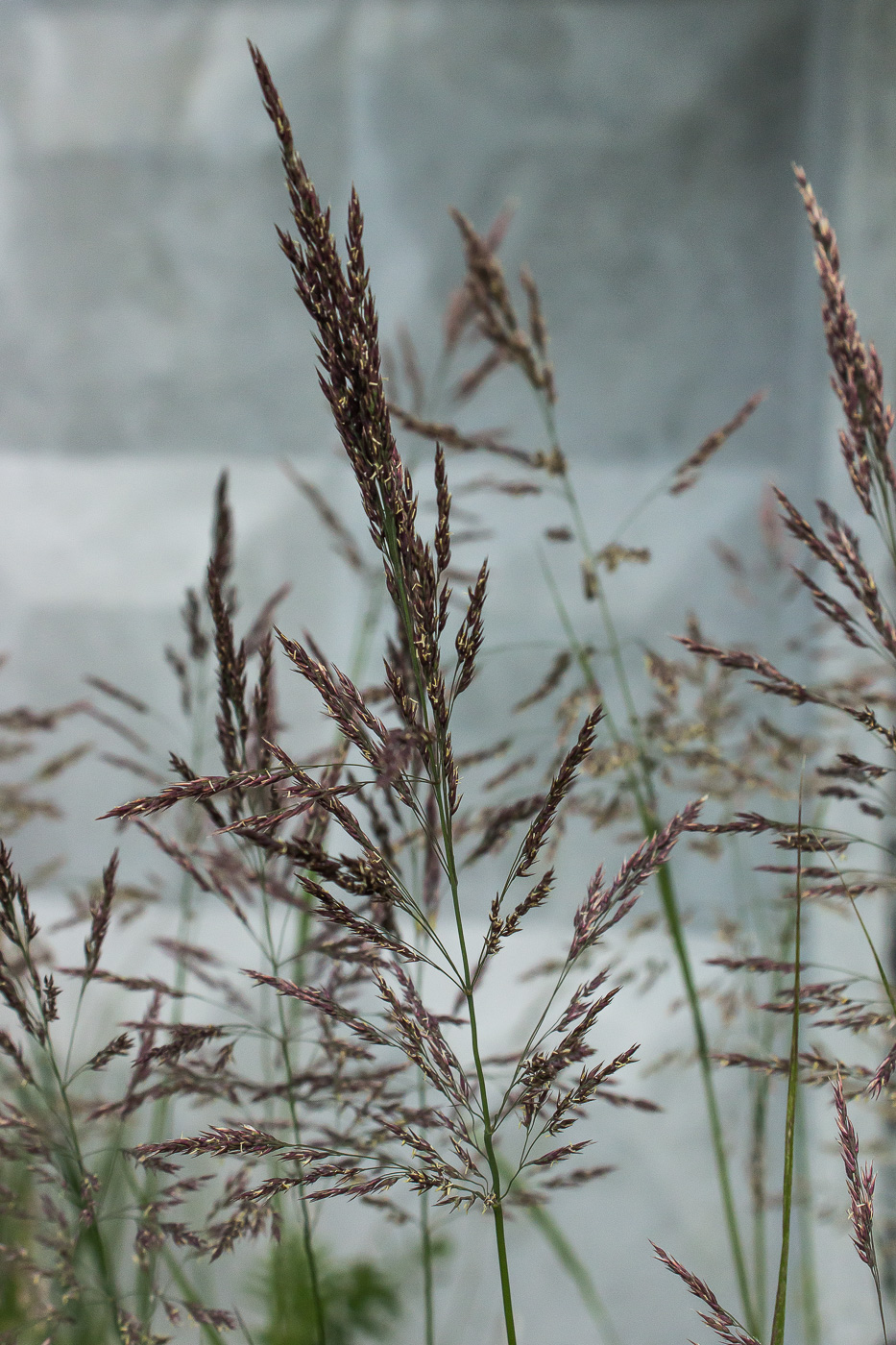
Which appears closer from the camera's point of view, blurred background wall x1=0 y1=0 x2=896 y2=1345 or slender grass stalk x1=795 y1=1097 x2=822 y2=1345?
slender grass stalk x1=795 y1=1097 x2=822 y2=1345

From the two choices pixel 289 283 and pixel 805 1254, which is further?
pixel 289 283

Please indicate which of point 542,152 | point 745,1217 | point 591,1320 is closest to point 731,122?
point 542,152

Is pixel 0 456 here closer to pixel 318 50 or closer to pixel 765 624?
pixel 318 50

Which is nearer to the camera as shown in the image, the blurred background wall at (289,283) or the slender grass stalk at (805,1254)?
the slender grass stalk at (805,1254)

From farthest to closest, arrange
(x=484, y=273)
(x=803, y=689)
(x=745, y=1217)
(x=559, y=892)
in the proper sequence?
(x=559, y=892) < (x=745, y=1217) < (x=484, y=273) < (x=803, y=689)

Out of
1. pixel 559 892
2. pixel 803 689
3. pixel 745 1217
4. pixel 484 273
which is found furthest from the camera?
pixel 559 892

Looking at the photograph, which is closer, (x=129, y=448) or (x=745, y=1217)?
(x=745, y=1217)

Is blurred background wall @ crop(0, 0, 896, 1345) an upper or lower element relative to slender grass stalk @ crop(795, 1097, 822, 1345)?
upper

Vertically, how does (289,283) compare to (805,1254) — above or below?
above
